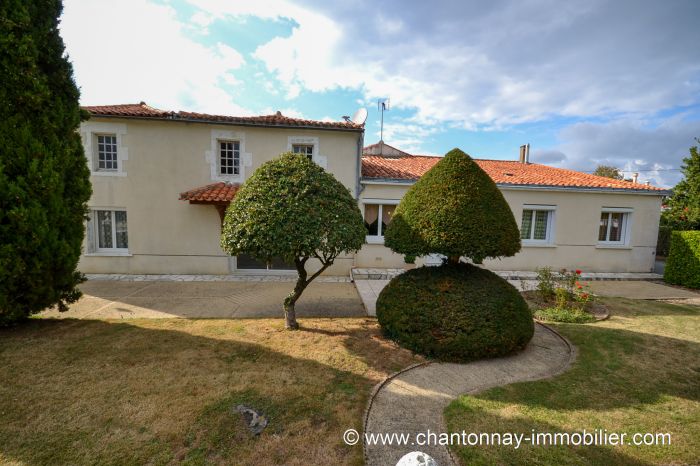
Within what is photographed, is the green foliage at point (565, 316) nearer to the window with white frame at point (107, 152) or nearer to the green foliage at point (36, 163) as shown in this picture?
the green foliage at point (36, 163)

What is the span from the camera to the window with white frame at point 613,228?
13.4 meters

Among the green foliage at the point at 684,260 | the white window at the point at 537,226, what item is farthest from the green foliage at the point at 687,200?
the white window at the point at 537,226

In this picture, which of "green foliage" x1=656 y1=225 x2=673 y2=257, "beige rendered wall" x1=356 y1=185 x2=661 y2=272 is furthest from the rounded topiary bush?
"green foliage" x1=656 y1=225 x2=673 y2=257

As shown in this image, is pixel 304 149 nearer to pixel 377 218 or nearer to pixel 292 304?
pixel 377 218

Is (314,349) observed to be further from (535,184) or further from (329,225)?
(535,184)

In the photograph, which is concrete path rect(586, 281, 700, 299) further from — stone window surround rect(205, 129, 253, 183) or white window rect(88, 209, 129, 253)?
white window rect(88, 209, 129, 253)

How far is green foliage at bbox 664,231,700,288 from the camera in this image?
1109cm

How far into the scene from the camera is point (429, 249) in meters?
5.67

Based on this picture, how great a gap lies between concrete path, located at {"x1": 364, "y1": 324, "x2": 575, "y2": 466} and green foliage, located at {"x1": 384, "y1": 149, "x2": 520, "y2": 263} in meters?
1.96

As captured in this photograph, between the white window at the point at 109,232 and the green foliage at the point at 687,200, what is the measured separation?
2492cm

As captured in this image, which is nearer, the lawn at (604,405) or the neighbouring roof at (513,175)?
the lawn at (604,405)

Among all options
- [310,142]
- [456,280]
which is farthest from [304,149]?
[456,280]

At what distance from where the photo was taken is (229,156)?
1166 cm

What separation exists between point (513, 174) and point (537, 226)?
294cm
